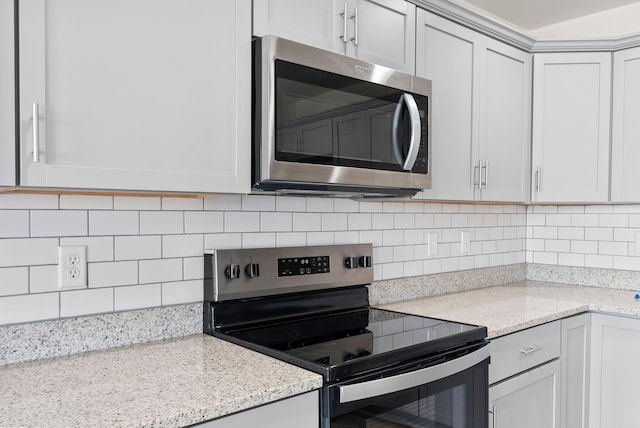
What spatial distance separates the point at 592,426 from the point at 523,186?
1130mm

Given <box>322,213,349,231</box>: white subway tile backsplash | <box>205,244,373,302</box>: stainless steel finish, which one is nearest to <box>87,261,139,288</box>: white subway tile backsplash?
<box>205,244,373,302</box>: stainless steel finish

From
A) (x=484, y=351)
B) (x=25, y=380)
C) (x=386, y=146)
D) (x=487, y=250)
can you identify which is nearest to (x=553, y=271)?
(x=487, y=250)

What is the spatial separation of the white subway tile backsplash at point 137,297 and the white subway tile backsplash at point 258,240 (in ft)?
1.11

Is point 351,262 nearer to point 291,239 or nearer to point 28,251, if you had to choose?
point 291,239

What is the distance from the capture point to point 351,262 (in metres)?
2.03

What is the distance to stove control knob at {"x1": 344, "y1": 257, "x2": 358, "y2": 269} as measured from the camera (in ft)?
6.64

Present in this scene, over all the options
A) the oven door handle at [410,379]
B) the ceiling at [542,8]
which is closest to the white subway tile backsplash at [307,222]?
the oven door handle at [410,379]

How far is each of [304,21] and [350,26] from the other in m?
0.19

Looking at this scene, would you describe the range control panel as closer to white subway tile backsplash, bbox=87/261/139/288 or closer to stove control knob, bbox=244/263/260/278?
stove control knob, bbox=244/263/260/278

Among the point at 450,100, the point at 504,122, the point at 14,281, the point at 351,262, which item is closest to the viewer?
the point at 14,281

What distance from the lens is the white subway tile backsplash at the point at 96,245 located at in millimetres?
1428

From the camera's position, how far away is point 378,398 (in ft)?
4.40

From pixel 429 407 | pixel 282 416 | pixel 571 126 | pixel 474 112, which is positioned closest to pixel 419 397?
pixel 429 407

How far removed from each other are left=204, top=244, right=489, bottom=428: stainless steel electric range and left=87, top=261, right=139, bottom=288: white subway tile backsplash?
0.79 ft
